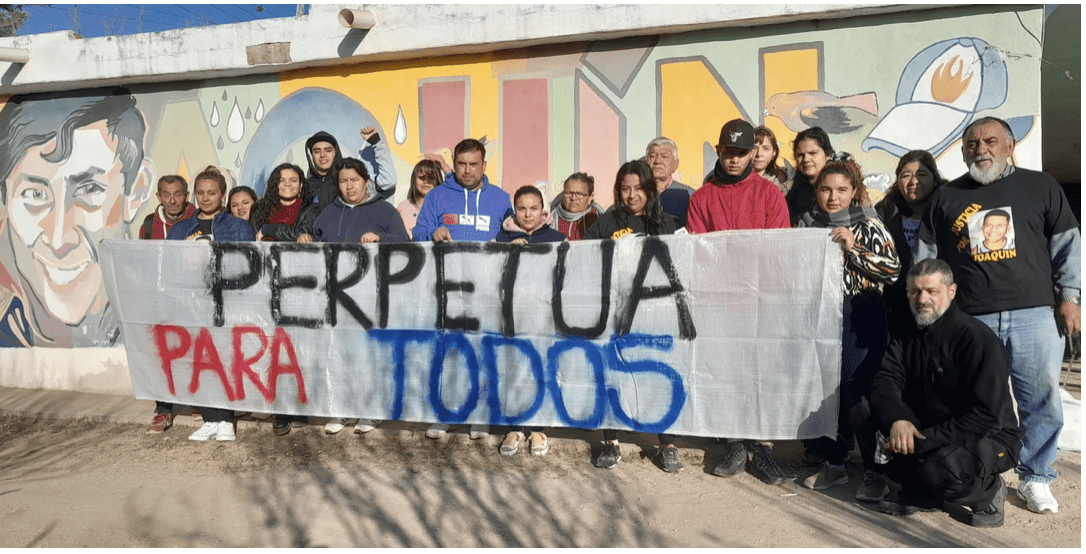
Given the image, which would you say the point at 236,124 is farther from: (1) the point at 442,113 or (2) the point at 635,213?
(2) the point at 635,213

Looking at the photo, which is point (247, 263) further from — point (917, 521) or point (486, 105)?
point (917, 521)

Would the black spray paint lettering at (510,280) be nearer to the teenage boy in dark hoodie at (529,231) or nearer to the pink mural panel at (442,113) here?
the teenage boy in dark hoodie at (529,231)

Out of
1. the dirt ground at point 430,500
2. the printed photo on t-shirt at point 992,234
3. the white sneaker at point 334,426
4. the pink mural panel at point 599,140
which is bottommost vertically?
the dirt ground at point 430,500

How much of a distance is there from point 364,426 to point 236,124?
319 cm

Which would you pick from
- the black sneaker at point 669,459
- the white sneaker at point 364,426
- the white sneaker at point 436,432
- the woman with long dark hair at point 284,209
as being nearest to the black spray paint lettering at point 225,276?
the woman with long dark hair at point 284,209

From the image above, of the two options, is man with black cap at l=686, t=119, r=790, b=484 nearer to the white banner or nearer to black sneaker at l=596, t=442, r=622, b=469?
the white banner

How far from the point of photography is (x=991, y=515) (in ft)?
12.5

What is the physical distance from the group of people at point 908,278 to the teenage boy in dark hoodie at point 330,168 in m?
0.49

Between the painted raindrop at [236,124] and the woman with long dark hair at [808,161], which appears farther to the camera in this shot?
the painted raindrop at [236,124]

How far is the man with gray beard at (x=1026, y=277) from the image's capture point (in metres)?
3.98

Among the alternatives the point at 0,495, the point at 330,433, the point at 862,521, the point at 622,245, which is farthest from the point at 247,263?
the point at 862,521

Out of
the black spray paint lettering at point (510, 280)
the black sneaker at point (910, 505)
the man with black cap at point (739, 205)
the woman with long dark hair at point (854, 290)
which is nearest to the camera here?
the black sneaker at point (910, 505)

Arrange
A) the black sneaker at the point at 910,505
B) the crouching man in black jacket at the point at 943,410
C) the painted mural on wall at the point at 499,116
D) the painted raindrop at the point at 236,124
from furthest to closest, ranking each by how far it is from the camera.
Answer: the painted raindrop at the point at 236,124 < the painted mural on wall at the point at 499,116 < the black sneaker at the point at 910,505 < the crouching man in black jacket at the point at 943,410

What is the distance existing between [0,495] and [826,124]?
17.6 feet
